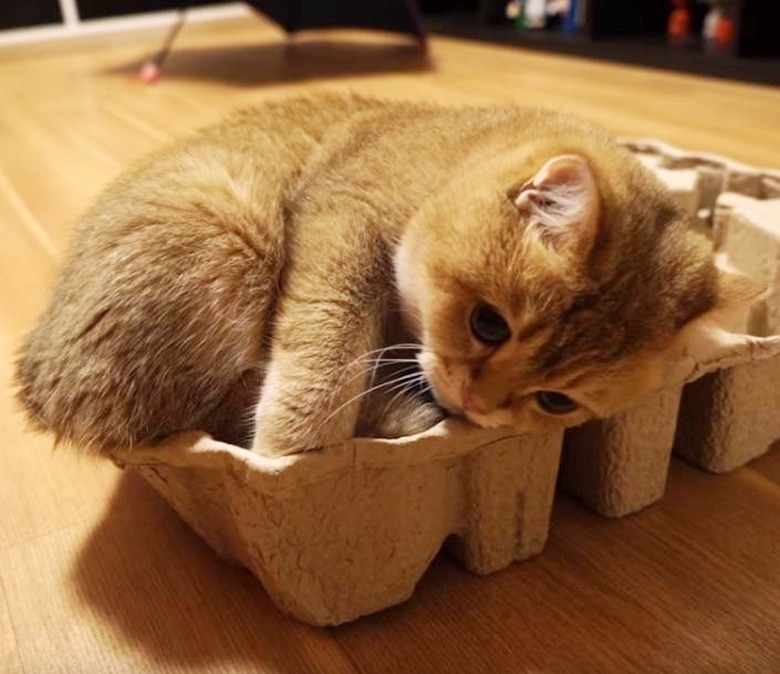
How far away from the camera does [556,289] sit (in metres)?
0.87

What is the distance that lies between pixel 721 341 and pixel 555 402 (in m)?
0.25

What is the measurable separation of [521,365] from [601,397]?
0.36 ft

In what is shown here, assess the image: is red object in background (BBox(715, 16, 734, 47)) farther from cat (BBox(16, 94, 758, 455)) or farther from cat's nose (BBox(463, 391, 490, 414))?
cat's nose (BBox(463, 391, 490, 414))

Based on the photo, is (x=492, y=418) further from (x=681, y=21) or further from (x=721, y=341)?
(x=681, y=21)

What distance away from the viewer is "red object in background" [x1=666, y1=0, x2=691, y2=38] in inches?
152

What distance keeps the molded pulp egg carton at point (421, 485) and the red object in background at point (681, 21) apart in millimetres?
3171

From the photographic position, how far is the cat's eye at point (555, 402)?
93cm

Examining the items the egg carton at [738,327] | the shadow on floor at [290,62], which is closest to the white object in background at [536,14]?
the shadow on floor at [290,62]

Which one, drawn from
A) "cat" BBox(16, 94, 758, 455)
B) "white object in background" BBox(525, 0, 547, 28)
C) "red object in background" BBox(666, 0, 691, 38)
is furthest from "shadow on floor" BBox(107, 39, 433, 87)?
"cat" BBox(16, 94, 758, 455)

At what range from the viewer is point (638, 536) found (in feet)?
3.59

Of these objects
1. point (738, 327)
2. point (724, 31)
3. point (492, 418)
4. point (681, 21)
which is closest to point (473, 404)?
point (492, 418)

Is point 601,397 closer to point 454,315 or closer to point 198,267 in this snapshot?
point 454,315

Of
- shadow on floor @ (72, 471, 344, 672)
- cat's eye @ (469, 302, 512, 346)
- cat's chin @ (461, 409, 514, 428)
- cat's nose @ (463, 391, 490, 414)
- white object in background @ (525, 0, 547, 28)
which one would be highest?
white object in background @ (525, 0, 547, 28)

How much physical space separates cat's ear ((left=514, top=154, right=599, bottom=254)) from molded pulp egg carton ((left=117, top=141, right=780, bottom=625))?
227 mm
